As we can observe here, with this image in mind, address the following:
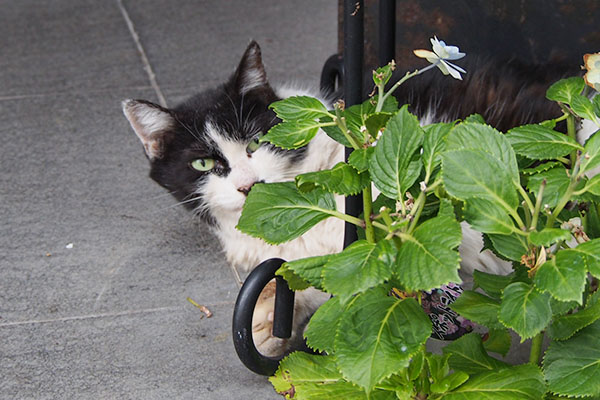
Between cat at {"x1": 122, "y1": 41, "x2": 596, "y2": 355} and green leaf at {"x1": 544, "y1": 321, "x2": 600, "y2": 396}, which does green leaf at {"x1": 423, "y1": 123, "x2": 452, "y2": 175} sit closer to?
green leaf at {"x1": 544, "y1": 321, "x2": 600, "y2": 396}

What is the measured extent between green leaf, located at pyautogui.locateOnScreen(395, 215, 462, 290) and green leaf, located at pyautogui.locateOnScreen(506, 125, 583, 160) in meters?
0.26

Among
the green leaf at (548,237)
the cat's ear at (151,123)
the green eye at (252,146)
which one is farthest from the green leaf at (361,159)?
the cat's ear at (151,123)

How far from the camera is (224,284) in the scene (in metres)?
2.70

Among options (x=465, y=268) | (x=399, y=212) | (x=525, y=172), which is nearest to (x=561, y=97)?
(x=525, y=172)

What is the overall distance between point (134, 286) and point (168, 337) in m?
0.37

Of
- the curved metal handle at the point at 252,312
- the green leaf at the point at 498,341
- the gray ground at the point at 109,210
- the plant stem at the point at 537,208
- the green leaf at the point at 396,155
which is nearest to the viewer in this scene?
the plant stem at the point at 537,208

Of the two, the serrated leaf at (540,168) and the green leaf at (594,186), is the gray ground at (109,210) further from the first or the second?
the green leaf at (594,186)

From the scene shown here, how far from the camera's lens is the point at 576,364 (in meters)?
1.45

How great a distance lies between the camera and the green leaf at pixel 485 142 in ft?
4.64

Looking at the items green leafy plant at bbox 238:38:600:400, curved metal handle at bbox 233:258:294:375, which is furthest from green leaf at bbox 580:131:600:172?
curved metal handle at bbox 233:258:294:375

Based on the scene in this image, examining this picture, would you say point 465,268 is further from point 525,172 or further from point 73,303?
point 73,303

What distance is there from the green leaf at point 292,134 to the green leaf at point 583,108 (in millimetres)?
508

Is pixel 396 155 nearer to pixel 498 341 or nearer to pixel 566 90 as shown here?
pixel 566 90

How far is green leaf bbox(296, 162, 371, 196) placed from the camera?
4.92 feet
